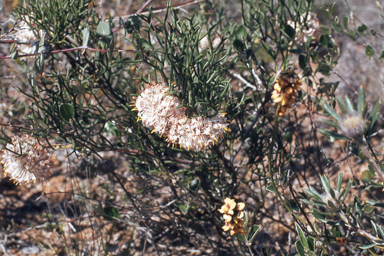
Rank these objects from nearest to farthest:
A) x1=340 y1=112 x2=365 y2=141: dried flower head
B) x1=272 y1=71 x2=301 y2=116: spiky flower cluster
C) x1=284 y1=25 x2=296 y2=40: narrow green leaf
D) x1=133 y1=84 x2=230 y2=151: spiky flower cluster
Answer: x1=340 y1=112 x2=365 y2=141: dried flower head < x1=272 y1=71 x2=301 y2=116: spiky flower cluster < x1=133 y1=84 x2=230 y2=151: spiky flower cluster < x1=284 y1=25 x2=296 y2=40: narrow green leaf

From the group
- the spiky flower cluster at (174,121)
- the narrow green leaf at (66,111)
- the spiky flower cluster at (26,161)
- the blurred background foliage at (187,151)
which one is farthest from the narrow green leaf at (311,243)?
the spiky flower cluster at (26,161)

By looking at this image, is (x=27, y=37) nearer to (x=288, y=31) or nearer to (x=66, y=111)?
(x=66, y=111)

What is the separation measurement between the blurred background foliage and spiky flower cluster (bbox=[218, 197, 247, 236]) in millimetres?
145

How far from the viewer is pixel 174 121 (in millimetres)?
1240

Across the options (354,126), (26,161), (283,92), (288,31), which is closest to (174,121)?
(283,92)

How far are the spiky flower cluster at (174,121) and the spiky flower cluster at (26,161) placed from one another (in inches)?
30.5

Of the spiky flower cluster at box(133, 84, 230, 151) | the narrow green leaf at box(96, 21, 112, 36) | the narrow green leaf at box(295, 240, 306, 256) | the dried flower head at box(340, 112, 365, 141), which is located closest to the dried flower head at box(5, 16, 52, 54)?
the narrow green leaf at box(96, 21, 112, 36)

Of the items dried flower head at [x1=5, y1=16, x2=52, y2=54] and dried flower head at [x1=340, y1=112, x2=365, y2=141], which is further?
dried flower head at [x1=5, y1=16, x2=52, y2=54]

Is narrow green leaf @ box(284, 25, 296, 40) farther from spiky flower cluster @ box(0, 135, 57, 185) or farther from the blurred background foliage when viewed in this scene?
spiky flower cluster @ box(0, 135, 57, 185)

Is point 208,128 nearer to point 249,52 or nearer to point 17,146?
point 249,52

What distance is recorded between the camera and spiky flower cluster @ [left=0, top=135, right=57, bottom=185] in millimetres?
1581

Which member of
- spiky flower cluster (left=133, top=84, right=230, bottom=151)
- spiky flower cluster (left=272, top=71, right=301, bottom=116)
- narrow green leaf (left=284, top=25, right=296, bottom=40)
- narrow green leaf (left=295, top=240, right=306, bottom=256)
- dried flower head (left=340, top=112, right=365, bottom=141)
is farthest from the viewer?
narrow green leaf (left=284, top=25, right=296, bottom=40)

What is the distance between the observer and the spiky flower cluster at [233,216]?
1241 millimetres

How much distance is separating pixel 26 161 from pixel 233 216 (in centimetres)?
116
